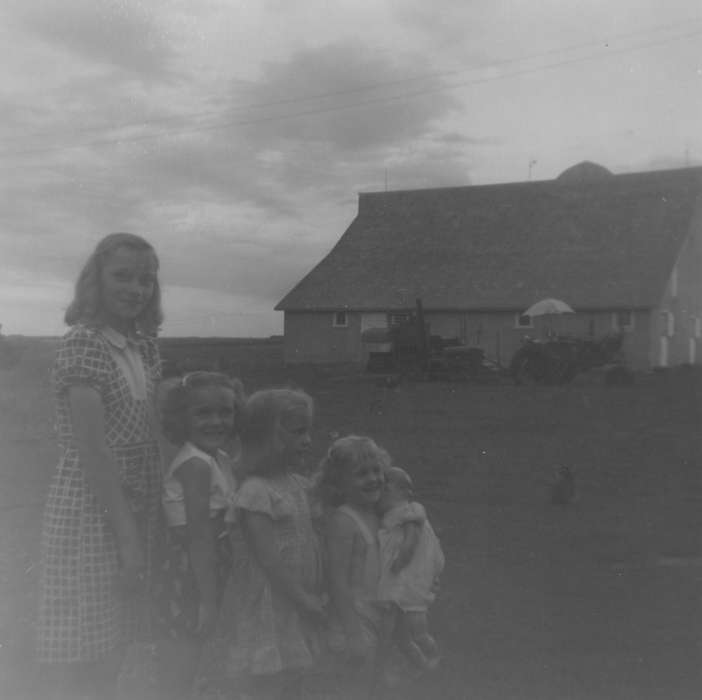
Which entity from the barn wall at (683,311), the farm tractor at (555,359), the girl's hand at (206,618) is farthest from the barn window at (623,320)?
the girl's hand at (206,618)

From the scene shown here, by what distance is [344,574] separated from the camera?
2.80m

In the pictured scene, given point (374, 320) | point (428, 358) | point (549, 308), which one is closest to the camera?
point (428, 358)

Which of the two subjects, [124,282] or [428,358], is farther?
[428,358]

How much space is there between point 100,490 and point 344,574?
Answer: 67 centimetres

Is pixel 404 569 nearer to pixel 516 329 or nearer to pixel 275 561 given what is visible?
pixel 275 561

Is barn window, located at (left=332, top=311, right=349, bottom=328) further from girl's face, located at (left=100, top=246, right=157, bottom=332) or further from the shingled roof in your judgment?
girl's face, located at (left=100, top=246, right=157, bottom=332)

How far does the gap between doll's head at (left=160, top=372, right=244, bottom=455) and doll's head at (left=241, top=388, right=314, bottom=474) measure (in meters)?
0.07

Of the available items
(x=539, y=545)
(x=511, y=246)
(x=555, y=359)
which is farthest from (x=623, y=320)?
(x=539, y=545)

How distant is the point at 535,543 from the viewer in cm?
634

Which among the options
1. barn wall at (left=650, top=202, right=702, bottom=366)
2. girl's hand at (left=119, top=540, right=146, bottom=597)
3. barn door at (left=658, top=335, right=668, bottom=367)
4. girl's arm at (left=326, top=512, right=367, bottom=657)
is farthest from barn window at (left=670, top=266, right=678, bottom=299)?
girl's hand at (left=119, top=540, right=146, bottom=597)

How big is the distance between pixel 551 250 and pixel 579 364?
9727 millimetres

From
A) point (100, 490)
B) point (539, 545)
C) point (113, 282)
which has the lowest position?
point (539, 545)

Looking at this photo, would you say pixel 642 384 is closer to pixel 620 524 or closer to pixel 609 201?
pixel 609 201

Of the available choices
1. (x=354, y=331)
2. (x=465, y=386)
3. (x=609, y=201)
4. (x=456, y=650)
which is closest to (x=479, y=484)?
(x=456, y=650)
